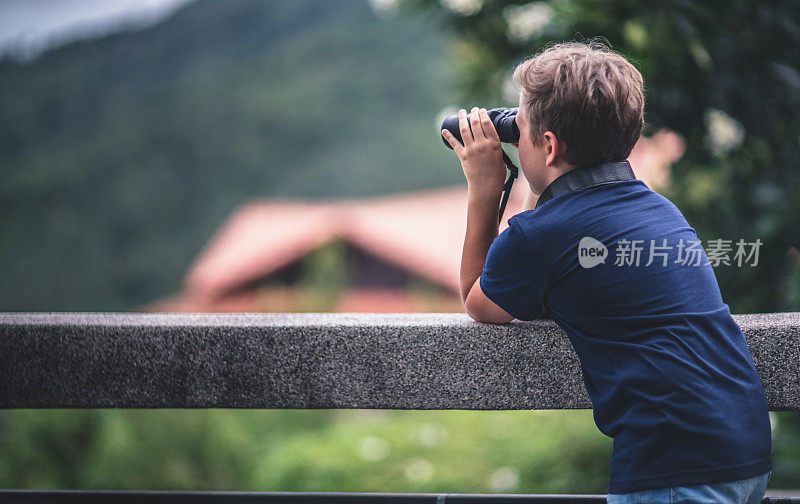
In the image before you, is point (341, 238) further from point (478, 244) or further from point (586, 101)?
point (586, 101)

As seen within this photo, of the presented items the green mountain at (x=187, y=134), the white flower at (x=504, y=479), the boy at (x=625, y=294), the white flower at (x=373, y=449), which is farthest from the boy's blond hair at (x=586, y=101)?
the green mountain at (x=187, y=134)

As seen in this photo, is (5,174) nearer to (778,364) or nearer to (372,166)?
(372,166)

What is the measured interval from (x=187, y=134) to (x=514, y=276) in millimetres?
65277

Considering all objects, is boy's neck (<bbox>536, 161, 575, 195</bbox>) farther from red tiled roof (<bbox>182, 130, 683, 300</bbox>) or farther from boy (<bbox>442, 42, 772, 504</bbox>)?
red tiled roof (<bbox>182, 130, 683, 300</bbox>)

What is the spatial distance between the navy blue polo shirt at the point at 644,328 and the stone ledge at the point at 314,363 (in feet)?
Answer: 0.92

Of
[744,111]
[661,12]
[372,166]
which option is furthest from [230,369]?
[372,166]

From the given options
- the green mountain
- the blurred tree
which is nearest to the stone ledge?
the blurred tree

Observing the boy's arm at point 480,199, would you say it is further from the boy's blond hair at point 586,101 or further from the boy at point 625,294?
the boy's blond hair at point 586,101

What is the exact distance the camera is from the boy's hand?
1830 mm

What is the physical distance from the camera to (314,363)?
6.33 feet

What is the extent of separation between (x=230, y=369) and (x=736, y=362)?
120cm

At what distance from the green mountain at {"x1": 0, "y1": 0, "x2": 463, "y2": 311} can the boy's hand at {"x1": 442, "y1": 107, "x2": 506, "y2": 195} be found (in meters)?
44.1

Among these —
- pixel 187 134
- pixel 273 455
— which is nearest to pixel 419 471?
pixel 273 455

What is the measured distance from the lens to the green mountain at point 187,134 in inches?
1955
